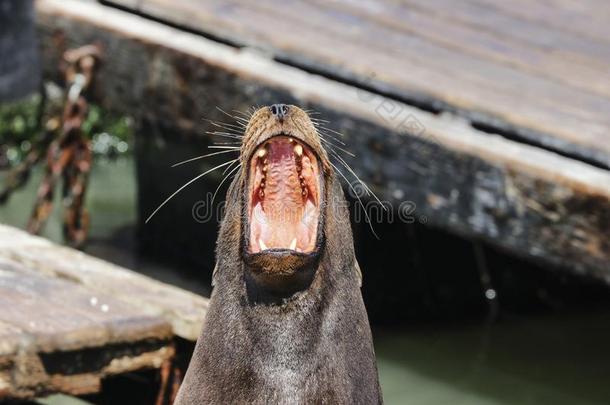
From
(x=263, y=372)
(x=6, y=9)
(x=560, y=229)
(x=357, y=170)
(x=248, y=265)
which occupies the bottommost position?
(x=263, y=372)

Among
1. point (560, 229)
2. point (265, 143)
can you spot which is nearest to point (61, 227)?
point (560, 229)

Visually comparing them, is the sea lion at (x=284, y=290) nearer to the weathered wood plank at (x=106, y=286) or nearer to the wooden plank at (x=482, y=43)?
the weathered wood plank at (x=106, y=286)

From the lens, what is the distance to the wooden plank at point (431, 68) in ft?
15.2

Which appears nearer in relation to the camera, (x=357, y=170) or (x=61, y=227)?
(x=357, y=170)

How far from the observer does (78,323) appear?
147 inches

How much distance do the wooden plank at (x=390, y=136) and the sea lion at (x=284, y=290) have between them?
4.72 ft

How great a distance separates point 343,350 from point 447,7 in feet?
9.75

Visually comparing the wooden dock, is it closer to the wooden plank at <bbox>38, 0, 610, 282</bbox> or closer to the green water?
the green water

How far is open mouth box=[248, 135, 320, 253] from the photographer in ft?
10.2

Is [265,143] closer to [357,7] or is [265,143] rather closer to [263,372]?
[263,372]

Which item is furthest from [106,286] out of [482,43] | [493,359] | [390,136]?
[482,43]

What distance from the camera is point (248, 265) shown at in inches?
116

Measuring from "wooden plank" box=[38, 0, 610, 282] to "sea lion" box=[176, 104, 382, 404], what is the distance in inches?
56.6

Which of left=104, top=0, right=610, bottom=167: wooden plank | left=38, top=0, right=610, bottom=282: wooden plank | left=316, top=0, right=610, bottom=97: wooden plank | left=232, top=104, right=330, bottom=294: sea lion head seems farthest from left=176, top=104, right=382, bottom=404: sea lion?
left=316, top=0, right=610, bottom=97: wooden plank
